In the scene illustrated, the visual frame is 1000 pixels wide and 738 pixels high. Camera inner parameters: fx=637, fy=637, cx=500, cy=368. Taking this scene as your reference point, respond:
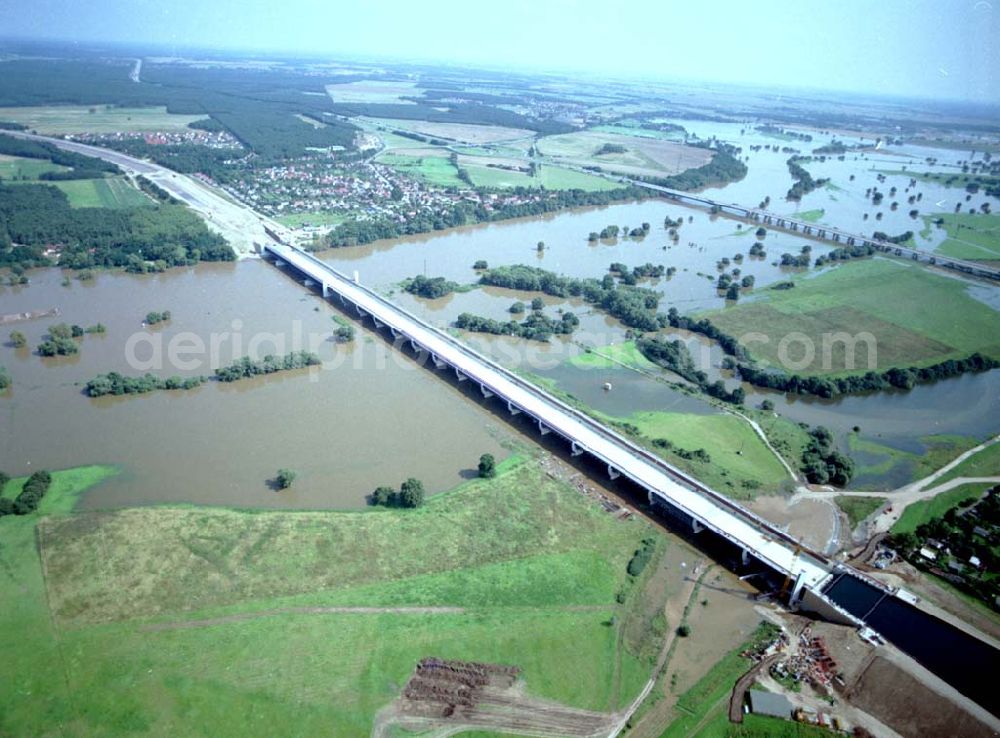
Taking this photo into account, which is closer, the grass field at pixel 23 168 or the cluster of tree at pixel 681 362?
the cluster of tree at pixel 681 362

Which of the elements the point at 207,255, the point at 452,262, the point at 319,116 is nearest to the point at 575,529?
the point at 452,262

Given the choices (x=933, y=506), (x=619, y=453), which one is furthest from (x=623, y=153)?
(x=933, y=506)

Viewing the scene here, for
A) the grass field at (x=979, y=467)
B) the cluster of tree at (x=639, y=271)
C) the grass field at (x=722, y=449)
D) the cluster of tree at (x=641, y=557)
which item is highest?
the cluster of tree at (x=639, y=271)

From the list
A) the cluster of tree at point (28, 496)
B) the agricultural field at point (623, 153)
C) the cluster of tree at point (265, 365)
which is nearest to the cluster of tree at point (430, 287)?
the cluster of tree at point (265, 365)

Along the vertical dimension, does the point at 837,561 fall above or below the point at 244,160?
below

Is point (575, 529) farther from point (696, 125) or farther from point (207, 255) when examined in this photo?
point (696, 125)

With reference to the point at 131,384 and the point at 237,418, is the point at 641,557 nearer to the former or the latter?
the point at 237,418

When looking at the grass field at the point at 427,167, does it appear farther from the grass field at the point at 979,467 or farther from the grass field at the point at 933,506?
the grass field at the point at 933,506
